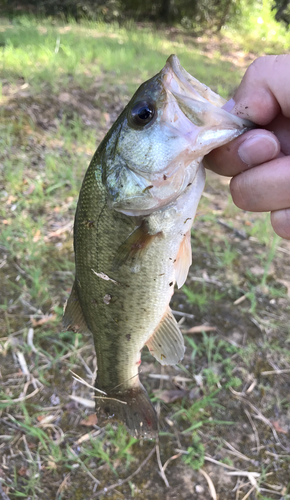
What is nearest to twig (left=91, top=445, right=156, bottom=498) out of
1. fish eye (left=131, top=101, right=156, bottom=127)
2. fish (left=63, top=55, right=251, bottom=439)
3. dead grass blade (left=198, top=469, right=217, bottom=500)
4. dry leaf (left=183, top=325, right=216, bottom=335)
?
dead grass blade (left=198, top=469, right=217, bottom=500)

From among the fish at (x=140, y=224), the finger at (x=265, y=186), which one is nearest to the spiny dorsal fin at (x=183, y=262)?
the fish at (x=140, y=224)

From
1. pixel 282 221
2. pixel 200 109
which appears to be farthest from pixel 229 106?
pixel 282 221

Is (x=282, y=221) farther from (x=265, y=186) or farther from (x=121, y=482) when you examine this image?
(x=121, y=482)

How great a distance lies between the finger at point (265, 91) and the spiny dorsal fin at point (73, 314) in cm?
104

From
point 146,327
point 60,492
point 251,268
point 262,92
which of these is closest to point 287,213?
point 262,92

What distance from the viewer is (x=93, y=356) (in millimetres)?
2188

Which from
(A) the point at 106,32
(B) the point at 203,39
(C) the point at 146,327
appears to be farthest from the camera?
(B) the point at 203,39

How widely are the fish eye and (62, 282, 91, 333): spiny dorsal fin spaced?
778 mm

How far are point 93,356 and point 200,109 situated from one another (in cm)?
175

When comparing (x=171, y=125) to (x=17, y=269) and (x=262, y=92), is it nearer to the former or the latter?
(x=262, y=92)

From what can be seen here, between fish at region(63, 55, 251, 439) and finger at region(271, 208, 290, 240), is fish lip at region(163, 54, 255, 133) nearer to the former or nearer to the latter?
fish at region(63, 55, 251, 439)

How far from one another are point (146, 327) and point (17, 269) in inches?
61.1

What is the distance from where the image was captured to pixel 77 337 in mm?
2215

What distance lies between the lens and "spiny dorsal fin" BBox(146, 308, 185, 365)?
146 centimetres
